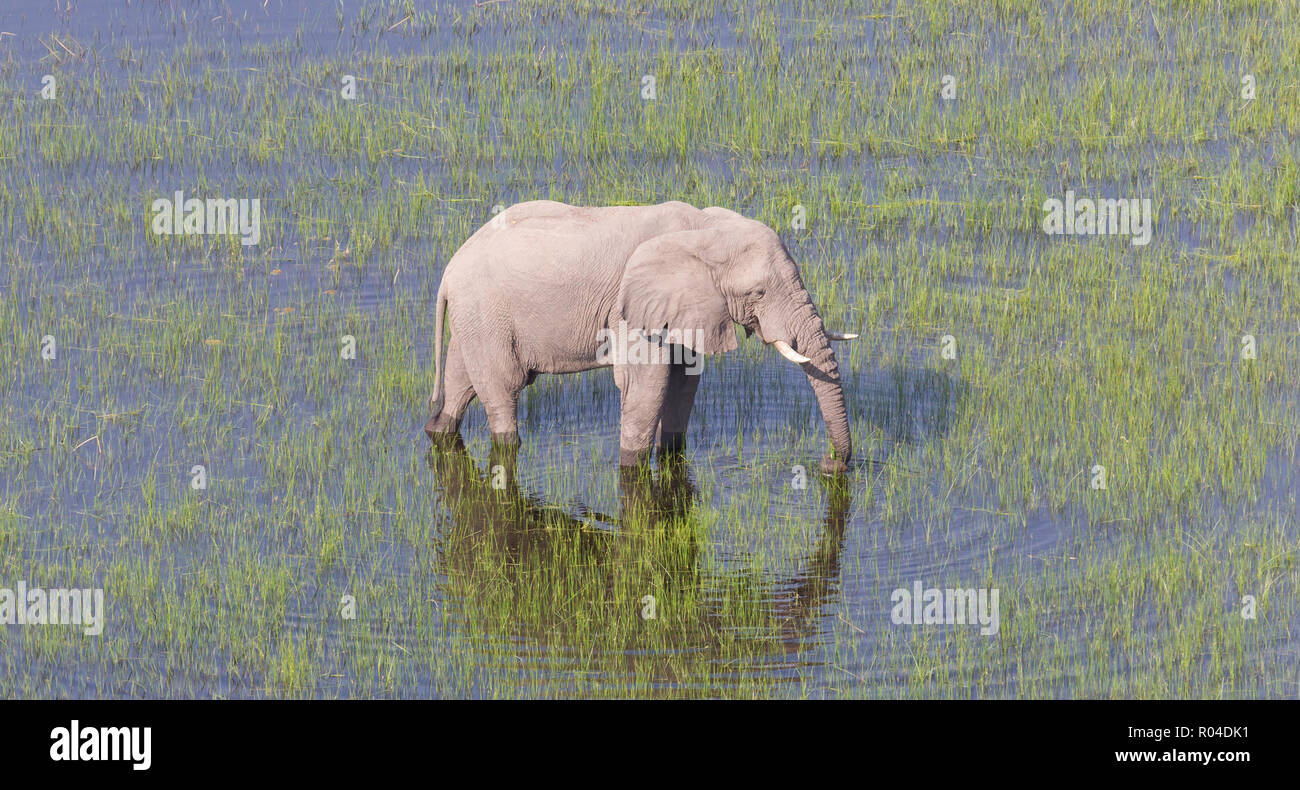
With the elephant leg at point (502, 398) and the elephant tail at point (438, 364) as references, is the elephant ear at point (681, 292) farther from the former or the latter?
the elephant tail at point (438, 364)

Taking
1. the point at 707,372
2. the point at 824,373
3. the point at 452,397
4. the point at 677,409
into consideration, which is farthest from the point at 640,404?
the point at 707,372

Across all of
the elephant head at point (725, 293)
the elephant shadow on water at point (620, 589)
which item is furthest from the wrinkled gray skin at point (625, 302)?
the elephant shadow on water at point (620, 589)

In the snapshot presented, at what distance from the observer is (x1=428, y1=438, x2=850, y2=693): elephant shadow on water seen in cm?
998

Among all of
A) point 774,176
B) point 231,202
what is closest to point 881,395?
point 774,176

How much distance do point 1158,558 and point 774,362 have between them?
379cm

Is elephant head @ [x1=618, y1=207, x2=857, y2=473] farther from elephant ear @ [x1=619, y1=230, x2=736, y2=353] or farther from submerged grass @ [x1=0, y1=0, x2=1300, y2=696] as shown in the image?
submerged grass @ [x1=0, y1=0, x2=1300, y2=696]

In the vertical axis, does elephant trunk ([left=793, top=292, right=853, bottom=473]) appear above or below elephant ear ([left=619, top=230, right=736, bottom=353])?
below

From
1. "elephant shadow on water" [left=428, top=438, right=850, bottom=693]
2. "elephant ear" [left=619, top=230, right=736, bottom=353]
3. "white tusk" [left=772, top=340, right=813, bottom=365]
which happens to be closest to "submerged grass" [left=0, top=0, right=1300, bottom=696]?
"elephant shadow on water" [left=428, top=438, right=850, bottom=693]

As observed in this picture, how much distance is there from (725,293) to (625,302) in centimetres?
56

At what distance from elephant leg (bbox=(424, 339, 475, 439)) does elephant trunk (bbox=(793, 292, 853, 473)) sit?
6.93 ft

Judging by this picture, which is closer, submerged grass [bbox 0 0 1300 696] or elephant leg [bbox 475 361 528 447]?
submerged grass [bbox 0 0 1300 696]

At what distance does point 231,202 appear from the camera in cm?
1680

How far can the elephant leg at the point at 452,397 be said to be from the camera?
1263cm

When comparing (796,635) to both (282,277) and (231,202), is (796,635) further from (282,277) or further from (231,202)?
(231,202)
